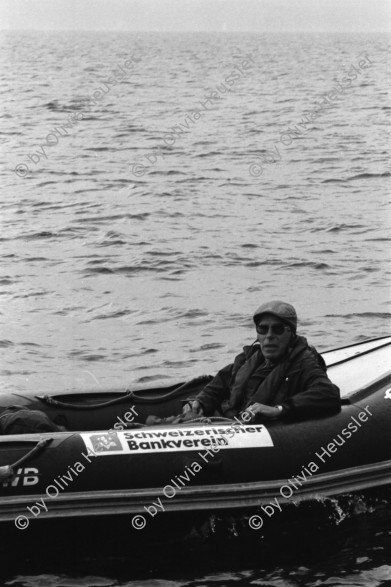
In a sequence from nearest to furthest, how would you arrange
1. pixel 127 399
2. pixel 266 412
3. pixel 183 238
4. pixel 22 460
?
pixel 22 460, pixel 266 412, pixel 127 399, pixel 183 238

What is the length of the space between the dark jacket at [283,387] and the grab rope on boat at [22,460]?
53.6 inches

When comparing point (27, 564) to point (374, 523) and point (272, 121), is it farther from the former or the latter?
point (272, 121)

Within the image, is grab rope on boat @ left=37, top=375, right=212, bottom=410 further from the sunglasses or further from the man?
the sunglasses

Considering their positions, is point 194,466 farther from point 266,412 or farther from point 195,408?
point 195,408

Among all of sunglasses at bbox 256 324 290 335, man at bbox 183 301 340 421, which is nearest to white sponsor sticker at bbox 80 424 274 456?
man at bbox 183 301 340 421

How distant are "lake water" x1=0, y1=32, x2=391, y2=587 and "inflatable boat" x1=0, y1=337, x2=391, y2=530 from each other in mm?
443

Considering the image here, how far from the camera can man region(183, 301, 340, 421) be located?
291 inches

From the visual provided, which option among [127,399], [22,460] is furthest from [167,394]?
[22,460]

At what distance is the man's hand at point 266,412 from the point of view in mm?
7309

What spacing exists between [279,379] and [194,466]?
0.94 m

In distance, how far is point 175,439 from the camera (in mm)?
7102

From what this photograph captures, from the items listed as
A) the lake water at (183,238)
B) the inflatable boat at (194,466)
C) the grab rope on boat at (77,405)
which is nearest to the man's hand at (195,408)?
the inflatable boat at (194,466)

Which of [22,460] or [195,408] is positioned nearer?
[22,460]

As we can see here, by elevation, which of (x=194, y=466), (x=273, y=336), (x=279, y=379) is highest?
(x=273, y=336)
